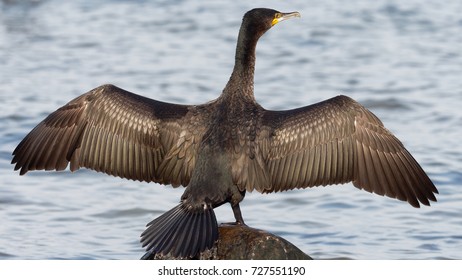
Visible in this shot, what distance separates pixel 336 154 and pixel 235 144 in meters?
0.89

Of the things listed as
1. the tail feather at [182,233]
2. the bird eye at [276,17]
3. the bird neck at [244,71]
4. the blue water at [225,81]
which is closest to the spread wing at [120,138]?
the bird neck at [244,71]

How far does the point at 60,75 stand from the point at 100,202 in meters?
4.49

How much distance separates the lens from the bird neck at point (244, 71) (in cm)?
857

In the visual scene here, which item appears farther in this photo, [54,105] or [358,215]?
[54,105]

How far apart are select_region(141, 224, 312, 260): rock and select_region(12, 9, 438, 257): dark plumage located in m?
0.29

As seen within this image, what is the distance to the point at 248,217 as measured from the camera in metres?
10.8

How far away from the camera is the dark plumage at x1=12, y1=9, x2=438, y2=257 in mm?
8258

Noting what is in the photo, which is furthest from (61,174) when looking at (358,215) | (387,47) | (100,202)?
(387,47)

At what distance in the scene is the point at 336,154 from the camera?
8625 millimetres

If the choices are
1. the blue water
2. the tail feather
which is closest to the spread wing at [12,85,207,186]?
the tail feather

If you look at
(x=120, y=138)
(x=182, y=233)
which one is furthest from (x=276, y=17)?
(x=182, y=233)

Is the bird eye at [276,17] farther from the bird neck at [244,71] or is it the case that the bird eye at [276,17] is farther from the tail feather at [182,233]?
the tail feather at [182,233]
